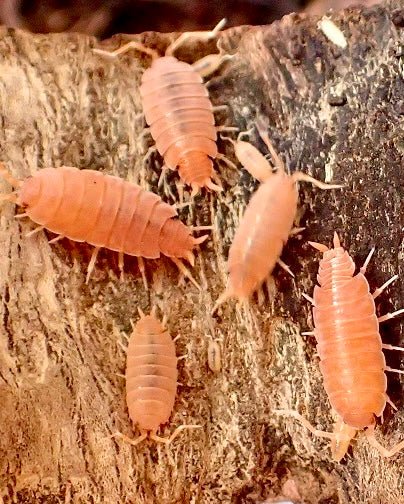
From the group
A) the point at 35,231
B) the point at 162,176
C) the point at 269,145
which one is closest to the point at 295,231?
the point at 269,145

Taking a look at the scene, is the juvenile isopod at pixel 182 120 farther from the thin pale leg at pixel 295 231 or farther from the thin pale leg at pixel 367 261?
the thin pale leg at pixel 367 261

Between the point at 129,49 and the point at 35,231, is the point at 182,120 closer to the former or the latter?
the point at 129,49

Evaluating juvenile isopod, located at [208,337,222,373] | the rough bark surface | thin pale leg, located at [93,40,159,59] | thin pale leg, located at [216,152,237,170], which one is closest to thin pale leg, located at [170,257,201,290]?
the rough bark surface

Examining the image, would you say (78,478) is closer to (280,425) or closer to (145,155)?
(280,425)

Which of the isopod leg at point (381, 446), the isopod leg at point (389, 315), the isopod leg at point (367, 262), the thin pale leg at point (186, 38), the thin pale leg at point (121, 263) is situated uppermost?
the thin pale leg at point (186, 38)

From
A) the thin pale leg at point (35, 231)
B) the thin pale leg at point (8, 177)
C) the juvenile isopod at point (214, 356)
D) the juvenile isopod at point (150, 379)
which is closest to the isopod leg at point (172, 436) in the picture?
the juvenile isopod at point (150, 379)

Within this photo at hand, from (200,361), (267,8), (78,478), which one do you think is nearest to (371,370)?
(200,361)
